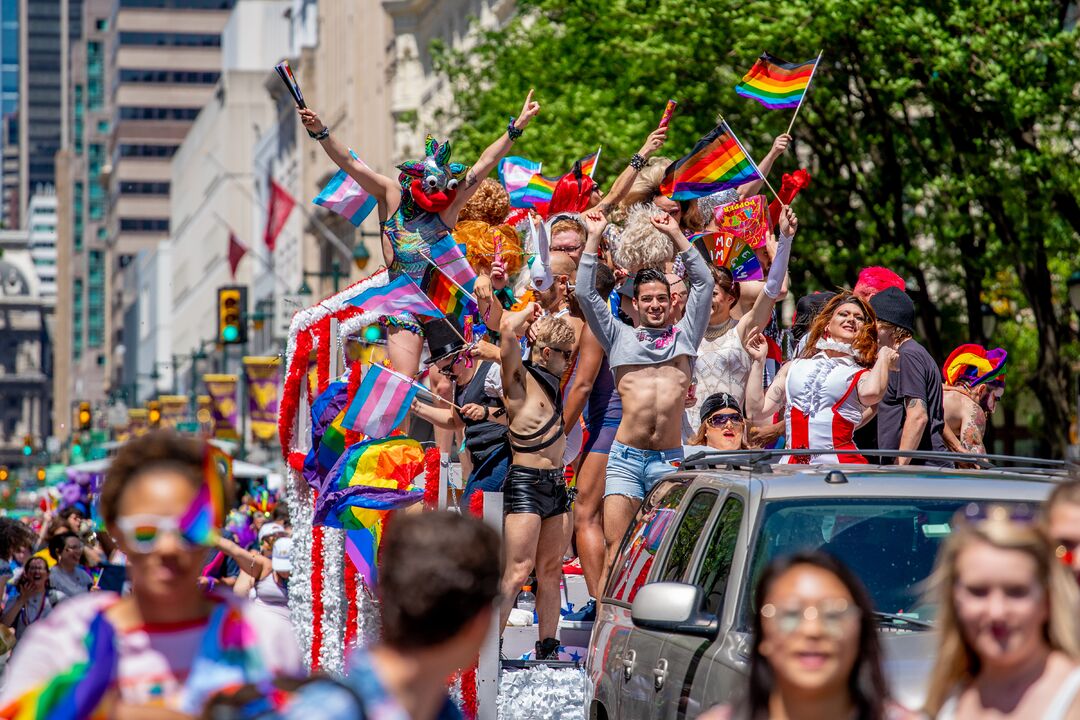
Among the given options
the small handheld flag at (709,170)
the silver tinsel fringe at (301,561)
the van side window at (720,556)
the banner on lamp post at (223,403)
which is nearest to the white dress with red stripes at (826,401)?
the van side window at (720,556)

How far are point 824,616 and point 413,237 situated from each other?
7237 millimetres

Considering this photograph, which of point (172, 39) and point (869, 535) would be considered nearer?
point (869, 535)

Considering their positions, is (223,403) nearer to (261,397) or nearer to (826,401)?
(261,397)

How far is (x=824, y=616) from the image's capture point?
370 cm

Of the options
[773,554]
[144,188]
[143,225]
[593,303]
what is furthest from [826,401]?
[143,225]

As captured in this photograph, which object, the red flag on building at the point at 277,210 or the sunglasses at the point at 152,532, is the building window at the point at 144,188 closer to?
the red flag on building at the point at 277,210

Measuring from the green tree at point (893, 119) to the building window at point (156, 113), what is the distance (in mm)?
125535

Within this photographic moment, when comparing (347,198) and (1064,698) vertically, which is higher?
(347,198)

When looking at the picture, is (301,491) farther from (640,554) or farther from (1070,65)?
(1070,65)

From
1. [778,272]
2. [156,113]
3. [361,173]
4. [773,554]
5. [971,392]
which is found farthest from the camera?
[156,113]

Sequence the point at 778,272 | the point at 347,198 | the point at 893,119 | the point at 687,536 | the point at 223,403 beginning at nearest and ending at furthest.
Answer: the point at 687,536 < the point at 778,272 < the point at 347,198 < the point at 893,119 < the point at 223,403

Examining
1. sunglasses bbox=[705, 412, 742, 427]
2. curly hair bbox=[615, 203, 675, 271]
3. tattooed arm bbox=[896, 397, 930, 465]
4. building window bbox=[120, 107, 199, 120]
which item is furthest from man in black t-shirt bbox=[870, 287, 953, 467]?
building window bbox=[120, 107, 199, 120]

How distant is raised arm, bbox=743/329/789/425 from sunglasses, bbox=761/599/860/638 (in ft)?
22.5

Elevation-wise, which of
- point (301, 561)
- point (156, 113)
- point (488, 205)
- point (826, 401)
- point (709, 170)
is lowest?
point (301, 561)
